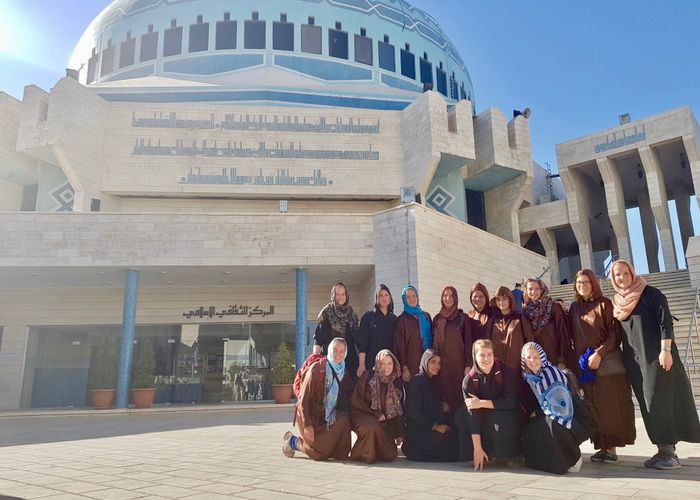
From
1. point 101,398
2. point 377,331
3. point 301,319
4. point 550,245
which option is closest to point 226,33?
point 301,319

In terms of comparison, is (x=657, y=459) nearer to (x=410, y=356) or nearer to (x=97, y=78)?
(x=410, y=356)

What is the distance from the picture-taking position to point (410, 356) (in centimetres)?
548

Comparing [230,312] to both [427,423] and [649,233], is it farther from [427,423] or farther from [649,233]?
[649,233]

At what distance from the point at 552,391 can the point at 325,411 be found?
2.04m

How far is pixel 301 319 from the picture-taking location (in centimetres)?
1293

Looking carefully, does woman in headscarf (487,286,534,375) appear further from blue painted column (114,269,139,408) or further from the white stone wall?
blue painted column (114,269,139,408)

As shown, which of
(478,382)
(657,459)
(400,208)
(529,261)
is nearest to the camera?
(657,459)

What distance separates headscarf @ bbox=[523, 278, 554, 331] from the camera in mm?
4750

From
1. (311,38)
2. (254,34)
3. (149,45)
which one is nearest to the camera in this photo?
(254,34)

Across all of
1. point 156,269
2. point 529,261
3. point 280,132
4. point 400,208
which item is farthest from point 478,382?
point 280,132

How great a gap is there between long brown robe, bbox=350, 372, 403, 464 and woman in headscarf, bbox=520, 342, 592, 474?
1192 mm

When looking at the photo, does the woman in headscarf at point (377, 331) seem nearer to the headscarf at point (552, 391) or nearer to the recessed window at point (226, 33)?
the headscarf at point (552, 391)

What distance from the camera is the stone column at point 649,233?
22750 millimetres

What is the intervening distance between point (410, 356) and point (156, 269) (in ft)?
30.1
